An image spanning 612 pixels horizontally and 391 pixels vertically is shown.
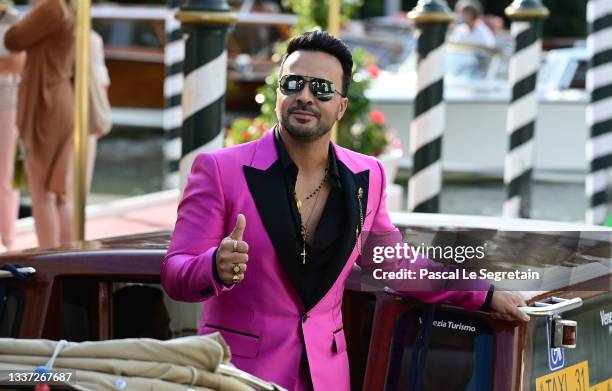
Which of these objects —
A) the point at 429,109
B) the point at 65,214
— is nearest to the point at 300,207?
the point at 65,214

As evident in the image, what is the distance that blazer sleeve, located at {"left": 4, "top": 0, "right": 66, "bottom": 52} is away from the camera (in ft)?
23.3

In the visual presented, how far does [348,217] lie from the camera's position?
327 cm

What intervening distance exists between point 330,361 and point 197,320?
829 mm

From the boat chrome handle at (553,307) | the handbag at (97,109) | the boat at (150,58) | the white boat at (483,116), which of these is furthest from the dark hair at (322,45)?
the boat at (150,58)

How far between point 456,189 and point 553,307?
Result: 12686 millimetres

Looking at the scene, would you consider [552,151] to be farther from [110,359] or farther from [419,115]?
[110,359]

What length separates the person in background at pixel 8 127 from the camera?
808 cm

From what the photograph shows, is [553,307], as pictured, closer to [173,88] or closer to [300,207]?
[300,207]

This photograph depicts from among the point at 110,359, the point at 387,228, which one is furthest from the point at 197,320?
the point at 110,359

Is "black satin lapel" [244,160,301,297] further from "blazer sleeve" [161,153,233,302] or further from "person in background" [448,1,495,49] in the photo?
"person in background" [448,1,495,49]

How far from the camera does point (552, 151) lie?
17.4m

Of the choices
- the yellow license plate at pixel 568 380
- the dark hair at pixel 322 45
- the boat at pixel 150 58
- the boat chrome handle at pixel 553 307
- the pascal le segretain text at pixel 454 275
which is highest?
the dark hair at pixel 322 45

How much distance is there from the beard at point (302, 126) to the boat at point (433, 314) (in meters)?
0.41

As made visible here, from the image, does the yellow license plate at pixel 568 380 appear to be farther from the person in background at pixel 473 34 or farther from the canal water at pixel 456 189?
the person in background at pixel 473 34
